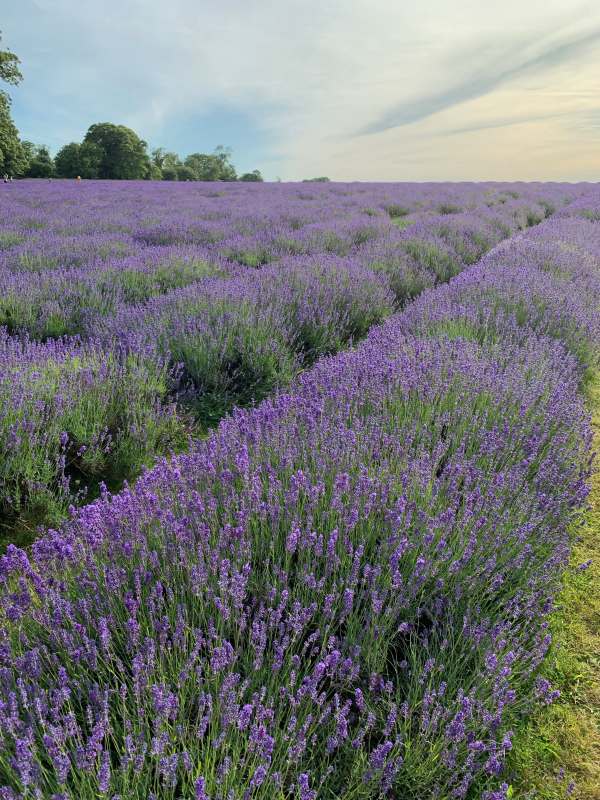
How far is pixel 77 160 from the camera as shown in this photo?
37750 millimetres

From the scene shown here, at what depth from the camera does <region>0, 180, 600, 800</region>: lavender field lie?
123cm

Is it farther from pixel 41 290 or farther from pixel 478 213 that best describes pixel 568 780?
pixel 478 213

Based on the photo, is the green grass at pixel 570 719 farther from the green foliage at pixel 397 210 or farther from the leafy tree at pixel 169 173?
the leafy tree at pixel 169 173

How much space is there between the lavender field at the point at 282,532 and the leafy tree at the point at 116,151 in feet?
128

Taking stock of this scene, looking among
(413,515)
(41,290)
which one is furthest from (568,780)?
(41,290)

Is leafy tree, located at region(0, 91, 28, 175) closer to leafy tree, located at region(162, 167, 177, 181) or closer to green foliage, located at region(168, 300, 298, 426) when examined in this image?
leafy tree, located at region(162, 167, 177, 181)

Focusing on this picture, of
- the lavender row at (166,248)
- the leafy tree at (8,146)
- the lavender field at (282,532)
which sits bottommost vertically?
the lavender field at (282,532)

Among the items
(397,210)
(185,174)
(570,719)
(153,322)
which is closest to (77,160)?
(185,174)

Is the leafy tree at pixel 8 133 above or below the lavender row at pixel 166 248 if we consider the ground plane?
above

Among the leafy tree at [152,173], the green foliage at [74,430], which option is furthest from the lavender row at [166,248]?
the leafy tree at [152,173]

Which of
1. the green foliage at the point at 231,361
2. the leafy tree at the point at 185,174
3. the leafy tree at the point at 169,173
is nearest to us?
the green foliage at the point at 231,361

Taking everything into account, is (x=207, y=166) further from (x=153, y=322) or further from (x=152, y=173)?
(x=153, y=322)

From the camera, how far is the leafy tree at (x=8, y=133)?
24703mm

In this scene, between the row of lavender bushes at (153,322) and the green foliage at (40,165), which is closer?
the row of lavender bushes at (153,322)
